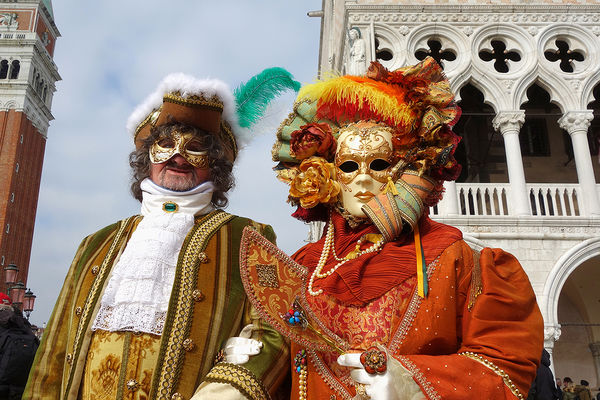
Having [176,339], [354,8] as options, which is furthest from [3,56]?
[176,339]

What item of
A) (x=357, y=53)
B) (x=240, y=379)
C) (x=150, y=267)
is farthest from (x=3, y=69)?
(x=240, y=379)

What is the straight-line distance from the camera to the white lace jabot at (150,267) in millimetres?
2051

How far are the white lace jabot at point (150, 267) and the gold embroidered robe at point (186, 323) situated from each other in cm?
5

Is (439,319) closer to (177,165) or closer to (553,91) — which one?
(177,165)

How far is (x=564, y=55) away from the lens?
1005cm

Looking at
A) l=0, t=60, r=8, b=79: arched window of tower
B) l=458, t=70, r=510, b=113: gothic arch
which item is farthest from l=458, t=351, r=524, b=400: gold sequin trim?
l=0, t=60, r=8, b=79: arched window of tower

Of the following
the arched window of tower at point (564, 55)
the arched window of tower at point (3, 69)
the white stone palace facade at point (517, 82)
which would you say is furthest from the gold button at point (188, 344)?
the arched window of tower at point (3, 69)

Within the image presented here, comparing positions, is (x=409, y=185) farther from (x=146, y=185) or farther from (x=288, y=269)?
(x=146, y=185)

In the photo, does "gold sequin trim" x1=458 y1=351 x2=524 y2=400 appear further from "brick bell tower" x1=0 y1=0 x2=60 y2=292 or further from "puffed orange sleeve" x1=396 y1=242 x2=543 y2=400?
"brick bell tower" x1=0 y1=0 x2=60 y2=292

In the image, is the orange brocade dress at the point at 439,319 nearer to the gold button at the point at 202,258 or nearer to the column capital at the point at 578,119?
the gold button at the point at 202,258

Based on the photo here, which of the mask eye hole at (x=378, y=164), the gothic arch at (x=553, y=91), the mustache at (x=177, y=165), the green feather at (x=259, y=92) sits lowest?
the mask eye hole at (x=378, y=164)

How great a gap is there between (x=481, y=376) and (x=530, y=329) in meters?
0.27

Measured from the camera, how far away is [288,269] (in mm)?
2031

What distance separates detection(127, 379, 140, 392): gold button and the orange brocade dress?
581 millimetres
